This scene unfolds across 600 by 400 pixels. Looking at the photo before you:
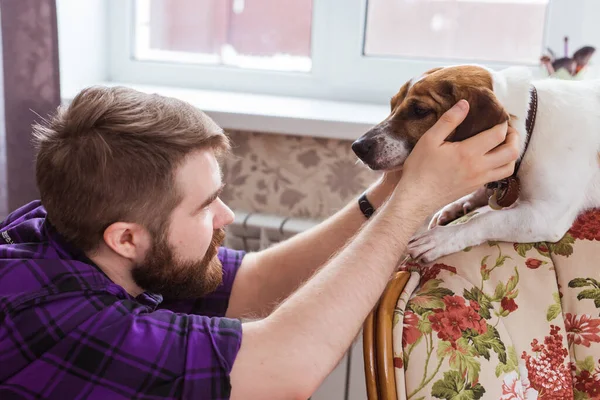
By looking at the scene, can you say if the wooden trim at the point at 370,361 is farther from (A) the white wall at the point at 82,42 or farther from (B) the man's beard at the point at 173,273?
(A) the white wall at the point at 82,42

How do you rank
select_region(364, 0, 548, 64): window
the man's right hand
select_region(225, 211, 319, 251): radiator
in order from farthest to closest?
1. select_region(364, 0, 548, 64): window
2. select_region(225, 211, 319, 251): radiator
3. the man's right hand

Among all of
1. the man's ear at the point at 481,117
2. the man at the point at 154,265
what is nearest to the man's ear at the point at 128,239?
the man at the point at 154,265

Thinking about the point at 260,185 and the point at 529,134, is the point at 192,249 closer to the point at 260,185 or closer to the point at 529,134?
the point at 529,134

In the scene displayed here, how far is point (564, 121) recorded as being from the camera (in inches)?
47.1

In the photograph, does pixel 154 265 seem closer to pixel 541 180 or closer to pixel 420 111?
pixel 420 111

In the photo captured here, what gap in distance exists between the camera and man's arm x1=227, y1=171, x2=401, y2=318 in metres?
1.35

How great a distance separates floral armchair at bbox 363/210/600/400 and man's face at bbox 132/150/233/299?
29 centimetres

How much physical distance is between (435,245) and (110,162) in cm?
54

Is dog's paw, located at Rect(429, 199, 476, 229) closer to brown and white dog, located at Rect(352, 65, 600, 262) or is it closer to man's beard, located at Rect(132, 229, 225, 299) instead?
brown and white dog, located at Rect(352, 65, 600, 262)

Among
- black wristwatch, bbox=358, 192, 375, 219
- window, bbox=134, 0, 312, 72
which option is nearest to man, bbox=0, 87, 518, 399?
black wristwatch, bbox=358, 192, 375, 219

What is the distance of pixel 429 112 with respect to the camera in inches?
46.5

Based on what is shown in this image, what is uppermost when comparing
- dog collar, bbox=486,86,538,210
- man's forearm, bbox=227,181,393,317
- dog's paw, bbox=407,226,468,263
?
dog collar, bbox=486,86,538,210

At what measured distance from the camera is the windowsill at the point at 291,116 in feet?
5.79

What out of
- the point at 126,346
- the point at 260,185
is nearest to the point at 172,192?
the point at 126,346
